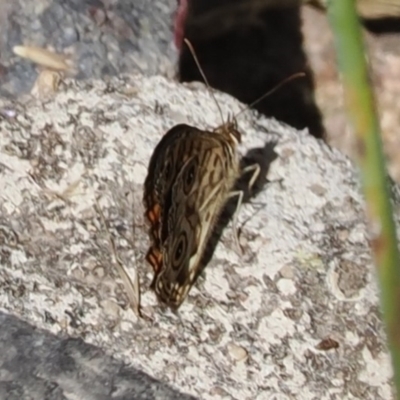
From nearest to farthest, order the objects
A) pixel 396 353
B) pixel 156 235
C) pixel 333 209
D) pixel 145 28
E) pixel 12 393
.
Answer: pixel 396 353 → pixel 12 393 → pixel 156 235 → pixel 333 209 → pixel 145 28

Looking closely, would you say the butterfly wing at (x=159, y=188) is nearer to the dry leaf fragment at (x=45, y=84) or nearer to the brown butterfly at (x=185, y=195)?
the brown butterfly at (x=185, y=195)

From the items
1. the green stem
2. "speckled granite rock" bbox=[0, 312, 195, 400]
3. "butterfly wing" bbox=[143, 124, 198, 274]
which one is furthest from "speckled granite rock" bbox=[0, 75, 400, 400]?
the green stem

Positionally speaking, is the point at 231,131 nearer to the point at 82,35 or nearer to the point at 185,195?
the point at 185,195

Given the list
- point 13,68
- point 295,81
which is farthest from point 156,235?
point 295,81

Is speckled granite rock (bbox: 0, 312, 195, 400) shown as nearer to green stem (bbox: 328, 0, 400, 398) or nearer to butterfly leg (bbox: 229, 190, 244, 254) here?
butterfly leg (bbox: 229, 190, 244, 254)

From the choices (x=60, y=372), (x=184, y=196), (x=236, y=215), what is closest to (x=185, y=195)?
(x=184, y=196)

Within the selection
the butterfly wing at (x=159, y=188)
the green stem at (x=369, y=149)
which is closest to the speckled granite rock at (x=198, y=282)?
the butterfly wing at (x=159, y=188)

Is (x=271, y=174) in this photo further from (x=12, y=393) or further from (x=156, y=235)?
(x=12, y=393)
